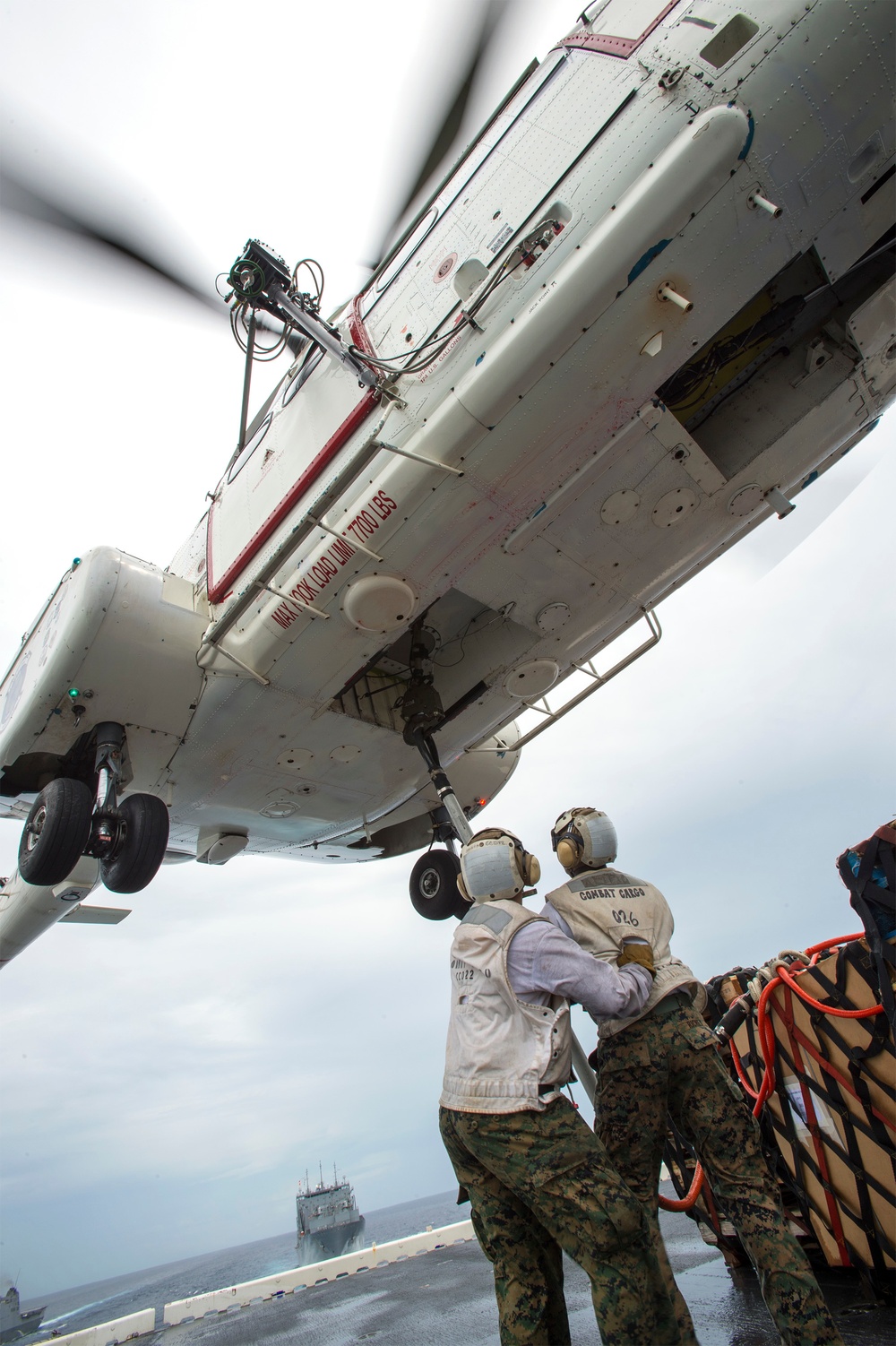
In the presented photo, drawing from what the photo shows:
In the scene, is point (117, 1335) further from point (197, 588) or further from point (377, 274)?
point (377, 274)

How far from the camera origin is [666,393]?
5379 millimetres

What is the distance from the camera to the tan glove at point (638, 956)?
3102 mm

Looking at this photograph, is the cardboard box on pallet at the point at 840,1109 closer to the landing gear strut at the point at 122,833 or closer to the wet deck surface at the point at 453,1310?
the wet deck surface at the point at 453,1310

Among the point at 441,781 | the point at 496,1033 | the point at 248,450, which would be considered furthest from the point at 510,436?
the point at 248,450

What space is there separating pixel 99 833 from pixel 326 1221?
42.0m

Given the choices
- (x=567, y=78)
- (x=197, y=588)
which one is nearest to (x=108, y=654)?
(x=197, y=588)

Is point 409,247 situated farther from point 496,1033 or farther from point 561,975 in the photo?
point 496,1033

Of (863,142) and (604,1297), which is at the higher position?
(863,142)

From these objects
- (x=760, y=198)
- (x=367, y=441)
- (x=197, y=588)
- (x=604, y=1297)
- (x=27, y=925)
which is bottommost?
(x=604, y=1297)

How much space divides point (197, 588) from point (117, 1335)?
6728mm

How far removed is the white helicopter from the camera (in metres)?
4.17

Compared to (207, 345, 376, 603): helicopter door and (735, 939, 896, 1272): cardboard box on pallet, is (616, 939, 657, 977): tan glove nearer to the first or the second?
(735, 939, 896, 1272): cardboard box on pallet

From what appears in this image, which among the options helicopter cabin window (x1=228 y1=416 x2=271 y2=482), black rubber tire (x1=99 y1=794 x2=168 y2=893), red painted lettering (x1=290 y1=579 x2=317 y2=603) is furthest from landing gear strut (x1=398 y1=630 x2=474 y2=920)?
helicopter cabin window (x1=228 y1=416 x2=271 y2=482)

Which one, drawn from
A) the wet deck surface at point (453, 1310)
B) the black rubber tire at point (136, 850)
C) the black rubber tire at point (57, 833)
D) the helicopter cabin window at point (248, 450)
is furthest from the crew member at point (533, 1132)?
the helicopter cabin window at point (248, 450)
